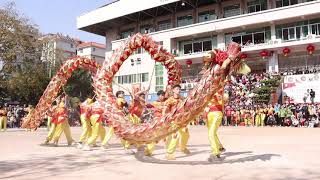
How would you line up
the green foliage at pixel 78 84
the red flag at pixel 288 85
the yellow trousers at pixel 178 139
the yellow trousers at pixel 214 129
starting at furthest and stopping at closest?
the green foliage at pixel 78 84 → the red flag at pixel 288 85 → the yellow trousers at pixel 178 139 → the yellow trousers at pixel 214 129

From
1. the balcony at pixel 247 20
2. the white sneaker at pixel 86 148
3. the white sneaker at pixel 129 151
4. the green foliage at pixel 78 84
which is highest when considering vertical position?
the balcony at pixel 247 20

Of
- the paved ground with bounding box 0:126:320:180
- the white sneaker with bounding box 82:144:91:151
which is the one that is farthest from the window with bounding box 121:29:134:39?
the paved ground with bounding box 0:126:320:180

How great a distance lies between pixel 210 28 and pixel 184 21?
539 cm

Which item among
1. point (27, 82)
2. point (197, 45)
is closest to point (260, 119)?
point (197, 45)

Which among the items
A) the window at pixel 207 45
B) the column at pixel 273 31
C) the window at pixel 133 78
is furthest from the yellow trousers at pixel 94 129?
the window at pixel 133 78

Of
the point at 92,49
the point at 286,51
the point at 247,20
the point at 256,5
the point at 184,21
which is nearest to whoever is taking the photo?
the point at 286,51

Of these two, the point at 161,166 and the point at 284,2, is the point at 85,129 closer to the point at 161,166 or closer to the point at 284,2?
the point at 161,166

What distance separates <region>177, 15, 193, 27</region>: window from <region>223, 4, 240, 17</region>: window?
4.22m

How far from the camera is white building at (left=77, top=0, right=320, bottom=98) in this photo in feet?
114

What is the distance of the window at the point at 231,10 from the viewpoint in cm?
4019

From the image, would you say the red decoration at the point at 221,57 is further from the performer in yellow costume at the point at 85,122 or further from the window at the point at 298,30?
the window at the point at 298,30

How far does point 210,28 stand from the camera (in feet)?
131

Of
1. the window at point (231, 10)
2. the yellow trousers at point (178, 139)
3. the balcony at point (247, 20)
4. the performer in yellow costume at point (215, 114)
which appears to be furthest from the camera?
the window at point (231, 10)

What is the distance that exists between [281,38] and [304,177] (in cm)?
3141
